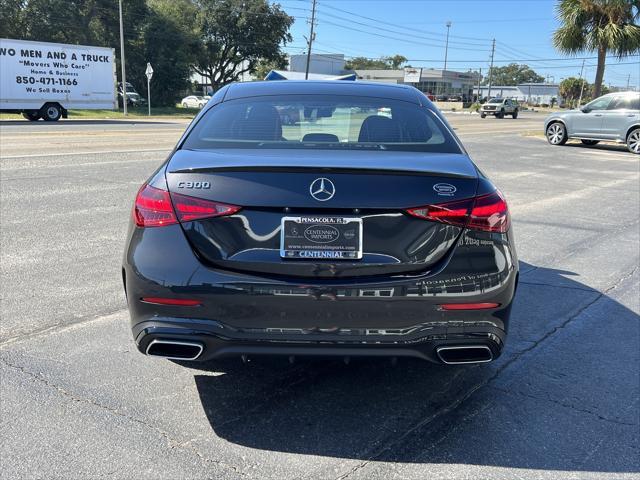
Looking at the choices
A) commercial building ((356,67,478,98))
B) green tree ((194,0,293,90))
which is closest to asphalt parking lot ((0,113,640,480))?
green tree ((194,0,293,90))

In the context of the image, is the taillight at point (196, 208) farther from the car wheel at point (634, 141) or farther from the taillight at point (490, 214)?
the car wheel at point (634, 141)

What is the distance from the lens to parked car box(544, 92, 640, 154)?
20031 mm

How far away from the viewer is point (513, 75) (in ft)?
606

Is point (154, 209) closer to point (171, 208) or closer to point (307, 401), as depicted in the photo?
point (171, 208)

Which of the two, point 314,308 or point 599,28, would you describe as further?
point 599,28

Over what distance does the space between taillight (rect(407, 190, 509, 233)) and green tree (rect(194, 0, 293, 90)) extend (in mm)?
62531

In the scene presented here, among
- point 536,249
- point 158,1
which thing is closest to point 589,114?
point 536,249

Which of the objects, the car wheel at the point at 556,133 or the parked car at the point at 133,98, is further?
the parked car at the point at 133,98

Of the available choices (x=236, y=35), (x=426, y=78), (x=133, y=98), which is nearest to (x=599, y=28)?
(x=133, y=98)

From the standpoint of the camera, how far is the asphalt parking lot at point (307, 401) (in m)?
2.71

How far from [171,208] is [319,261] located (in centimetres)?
76

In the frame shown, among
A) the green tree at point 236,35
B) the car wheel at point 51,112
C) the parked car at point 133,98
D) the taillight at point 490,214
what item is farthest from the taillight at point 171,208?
the green tree at point 236,35

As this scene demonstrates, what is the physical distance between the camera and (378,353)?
2.76 meters

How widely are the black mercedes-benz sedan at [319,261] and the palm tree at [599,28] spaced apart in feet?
87.1
